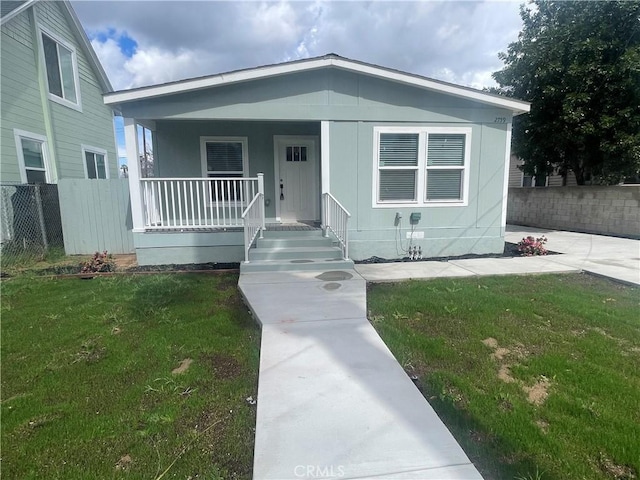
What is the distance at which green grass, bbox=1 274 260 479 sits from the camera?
2.06m

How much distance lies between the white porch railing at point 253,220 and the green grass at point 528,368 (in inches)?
91.9

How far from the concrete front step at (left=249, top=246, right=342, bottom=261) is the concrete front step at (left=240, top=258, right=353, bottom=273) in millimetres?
233

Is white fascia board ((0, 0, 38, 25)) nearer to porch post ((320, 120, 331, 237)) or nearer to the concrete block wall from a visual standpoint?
porch post ((320, 120, 331, 237))

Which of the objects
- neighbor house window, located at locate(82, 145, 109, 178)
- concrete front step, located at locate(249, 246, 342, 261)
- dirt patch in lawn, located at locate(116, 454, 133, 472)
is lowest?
dirt patch in lawn, located at locate(116, 454, 133, 472)

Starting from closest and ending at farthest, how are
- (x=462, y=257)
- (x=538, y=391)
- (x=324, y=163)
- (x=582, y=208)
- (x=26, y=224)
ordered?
1. (x=538, y=391)
2. (x=324, y=163)
3. (x=462, y=257)
4. (x=26, y=224)
5. (x=582, y=208)

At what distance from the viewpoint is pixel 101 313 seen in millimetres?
4344

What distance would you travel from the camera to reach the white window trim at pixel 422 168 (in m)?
6.84

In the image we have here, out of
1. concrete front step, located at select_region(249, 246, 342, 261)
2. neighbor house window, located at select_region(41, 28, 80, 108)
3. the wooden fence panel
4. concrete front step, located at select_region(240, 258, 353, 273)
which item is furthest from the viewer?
neighbor house window, located at select_region(41, 28, 80, 108)

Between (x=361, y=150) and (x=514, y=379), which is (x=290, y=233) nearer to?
(x=361, y=150)

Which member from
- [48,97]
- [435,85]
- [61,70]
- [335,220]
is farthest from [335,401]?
[61,70]

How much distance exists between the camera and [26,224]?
7.44m

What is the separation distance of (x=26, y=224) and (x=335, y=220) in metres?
6.53

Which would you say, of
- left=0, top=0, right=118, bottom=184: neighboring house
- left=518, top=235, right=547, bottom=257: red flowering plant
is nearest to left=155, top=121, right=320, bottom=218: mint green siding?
left=0, top=0, right=118, bottom=184: neighboring house

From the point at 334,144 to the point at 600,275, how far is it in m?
5.07
